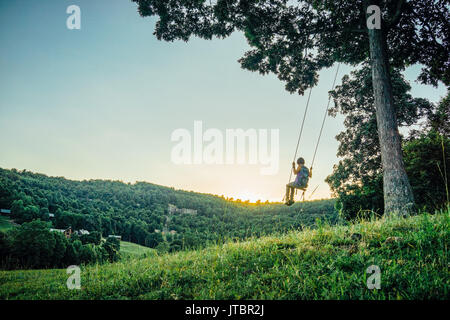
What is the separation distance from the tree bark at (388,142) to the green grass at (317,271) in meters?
2.72

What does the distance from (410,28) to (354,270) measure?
12388mm

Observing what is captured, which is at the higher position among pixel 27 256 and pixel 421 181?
pixel 421 181

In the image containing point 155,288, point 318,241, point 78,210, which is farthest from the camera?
point 78,210

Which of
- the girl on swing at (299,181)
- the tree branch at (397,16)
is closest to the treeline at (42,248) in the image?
the girl on swing at (299,181)

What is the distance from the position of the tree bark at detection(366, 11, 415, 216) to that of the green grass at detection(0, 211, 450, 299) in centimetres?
272

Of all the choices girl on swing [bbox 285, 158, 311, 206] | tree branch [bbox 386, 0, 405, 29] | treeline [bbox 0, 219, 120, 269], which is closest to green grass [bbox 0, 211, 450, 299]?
girl on swing [bbox 285, 158, 311, 206]

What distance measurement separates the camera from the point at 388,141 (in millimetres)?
7090

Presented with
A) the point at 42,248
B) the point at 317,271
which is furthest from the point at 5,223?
the point at 317,271

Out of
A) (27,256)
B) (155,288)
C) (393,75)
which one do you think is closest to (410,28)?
(393,75)

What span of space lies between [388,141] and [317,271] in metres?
6.24

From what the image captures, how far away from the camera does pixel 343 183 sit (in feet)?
61.7

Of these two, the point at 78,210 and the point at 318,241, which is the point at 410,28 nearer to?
the point at 318,241

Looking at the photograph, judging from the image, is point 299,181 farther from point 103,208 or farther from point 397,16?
point 103,208

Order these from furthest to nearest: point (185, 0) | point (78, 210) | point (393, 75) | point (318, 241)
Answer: point (78, 210), point (393, 75), point (185, 0), point (318, 241)
